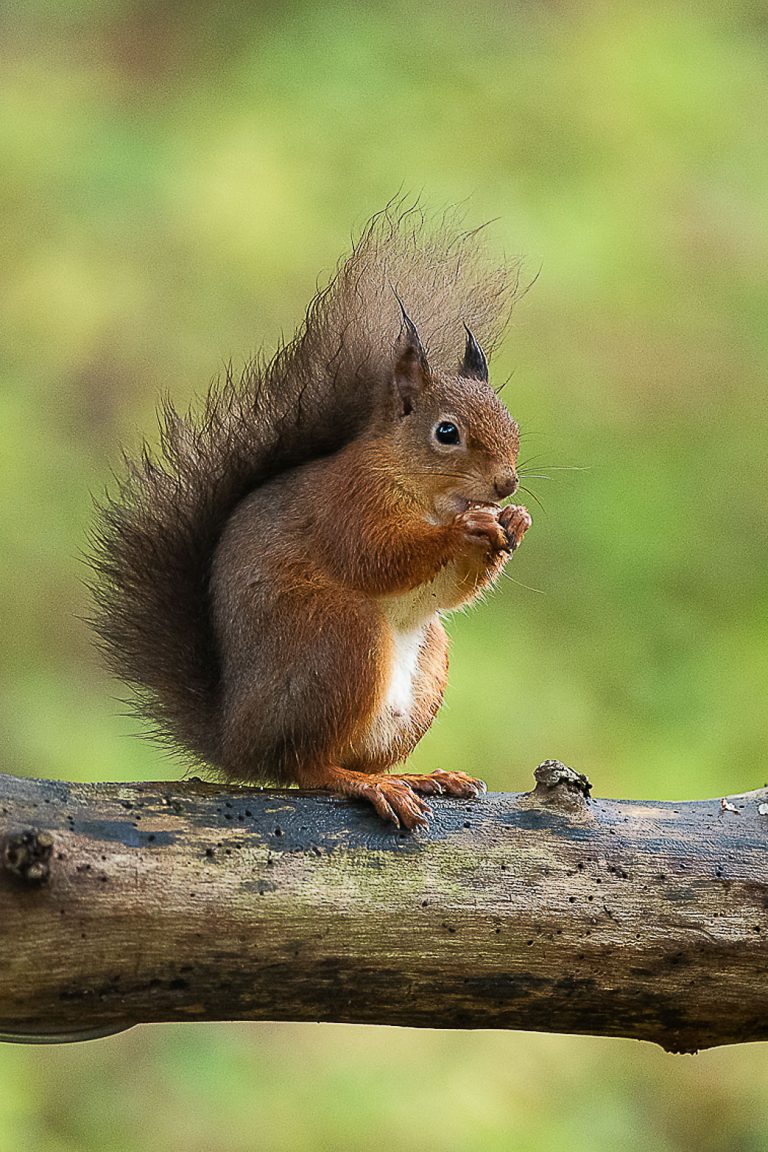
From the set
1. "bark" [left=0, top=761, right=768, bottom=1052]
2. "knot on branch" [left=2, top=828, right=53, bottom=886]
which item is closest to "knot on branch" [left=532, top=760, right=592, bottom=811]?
"bark" [left=0, top=761, right=768, bottom=1052]

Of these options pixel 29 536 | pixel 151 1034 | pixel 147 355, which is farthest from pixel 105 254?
pixel 151 1034

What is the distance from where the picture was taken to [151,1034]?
10.4 feet

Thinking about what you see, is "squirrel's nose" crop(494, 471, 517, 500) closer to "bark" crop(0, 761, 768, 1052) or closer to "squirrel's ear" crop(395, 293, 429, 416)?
"squirrel's ear" crop(395, 293, 429, 416)

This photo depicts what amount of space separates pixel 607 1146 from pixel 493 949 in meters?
1.73

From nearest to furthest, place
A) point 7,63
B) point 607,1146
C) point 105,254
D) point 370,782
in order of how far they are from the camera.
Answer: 1. point 370,782
2. point 607,1146
3. point 105,254
4. point 7,63

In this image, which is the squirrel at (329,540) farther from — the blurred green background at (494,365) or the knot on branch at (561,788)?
the blurred green background at (494,365)

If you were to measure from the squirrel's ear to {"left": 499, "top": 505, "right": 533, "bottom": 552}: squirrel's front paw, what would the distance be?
17cm

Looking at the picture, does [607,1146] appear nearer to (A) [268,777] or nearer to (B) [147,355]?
(A) [268,777]

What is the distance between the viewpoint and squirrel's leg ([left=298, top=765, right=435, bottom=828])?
1.64m

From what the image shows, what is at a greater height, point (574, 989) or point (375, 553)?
point (375, 553)


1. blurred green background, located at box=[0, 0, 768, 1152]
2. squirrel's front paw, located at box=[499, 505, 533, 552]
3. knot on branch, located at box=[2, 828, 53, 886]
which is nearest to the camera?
knot on branch, located at box=[2, 828, 53, 886]

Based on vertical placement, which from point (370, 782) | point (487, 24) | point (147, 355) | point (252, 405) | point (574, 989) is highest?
point (487, 24)

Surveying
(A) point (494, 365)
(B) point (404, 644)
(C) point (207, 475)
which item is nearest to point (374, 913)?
(B) point (404, 644)

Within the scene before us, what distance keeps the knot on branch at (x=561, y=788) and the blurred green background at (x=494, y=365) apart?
4.58 feet
